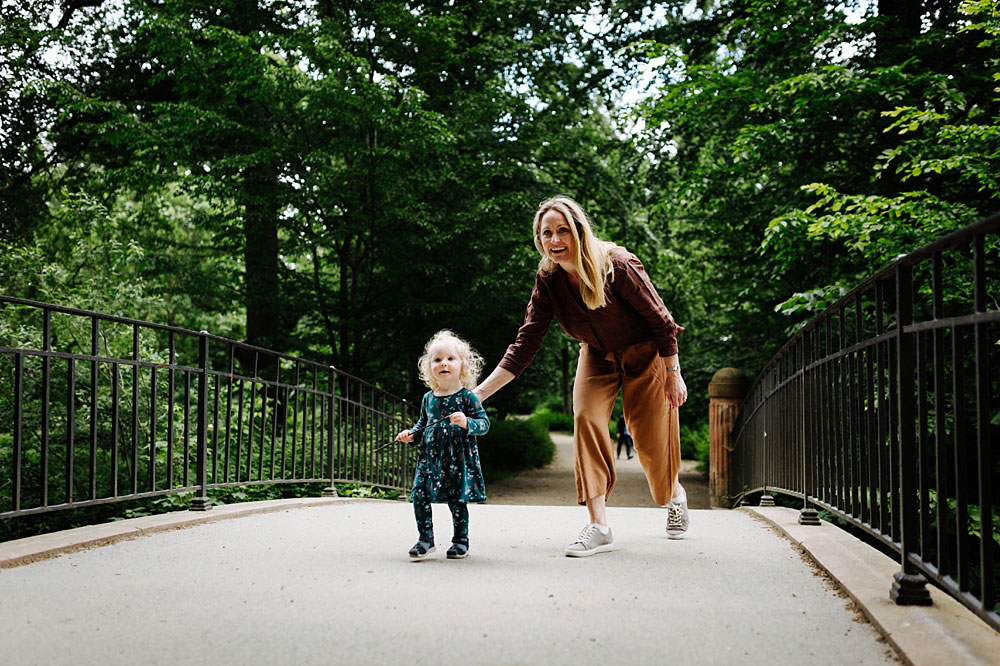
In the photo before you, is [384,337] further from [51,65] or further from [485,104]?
[51,65]

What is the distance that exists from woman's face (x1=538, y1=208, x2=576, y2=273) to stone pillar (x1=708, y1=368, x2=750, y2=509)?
27.9 ft

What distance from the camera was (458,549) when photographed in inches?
156

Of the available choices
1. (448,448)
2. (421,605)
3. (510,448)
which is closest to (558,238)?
(448,448)

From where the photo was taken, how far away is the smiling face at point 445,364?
4129mm

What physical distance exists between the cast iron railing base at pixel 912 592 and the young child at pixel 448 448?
1803 millimetres

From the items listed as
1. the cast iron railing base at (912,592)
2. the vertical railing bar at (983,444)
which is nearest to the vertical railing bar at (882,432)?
the cast iron railing base at (912,592)

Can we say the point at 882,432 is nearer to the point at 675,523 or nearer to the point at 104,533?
the point at 675,523

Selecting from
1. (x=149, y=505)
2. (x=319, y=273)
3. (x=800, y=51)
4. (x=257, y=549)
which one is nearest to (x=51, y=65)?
(x=319, y=273)

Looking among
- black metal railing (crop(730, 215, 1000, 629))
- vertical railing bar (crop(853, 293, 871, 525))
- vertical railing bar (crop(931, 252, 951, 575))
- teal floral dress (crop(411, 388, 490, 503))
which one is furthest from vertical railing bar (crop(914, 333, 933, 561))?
teal floral dress (crop(411, 388, 490, 503))

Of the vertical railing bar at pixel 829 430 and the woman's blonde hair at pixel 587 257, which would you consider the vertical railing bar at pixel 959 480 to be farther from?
the woman's blonde hair at pixel 587 257

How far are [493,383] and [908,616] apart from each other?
226cm

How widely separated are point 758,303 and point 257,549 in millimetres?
10207

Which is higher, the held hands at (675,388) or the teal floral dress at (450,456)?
the held hands at (675,388)

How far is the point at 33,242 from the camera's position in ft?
45.7
